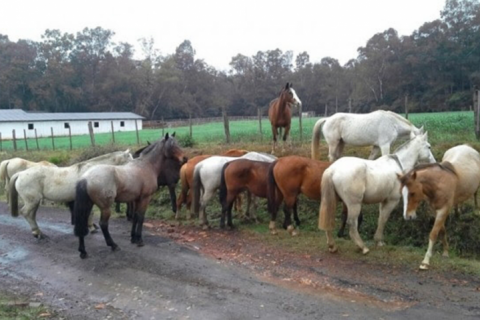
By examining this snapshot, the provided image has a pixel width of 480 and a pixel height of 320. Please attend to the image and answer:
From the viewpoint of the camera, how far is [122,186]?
Answer: 793 cm

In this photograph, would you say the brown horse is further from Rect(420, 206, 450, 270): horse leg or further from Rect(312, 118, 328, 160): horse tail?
Rect(420, 206, 450, 270): horse leg

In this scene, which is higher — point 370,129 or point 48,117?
point 48,117

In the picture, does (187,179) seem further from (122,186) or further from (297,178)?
(297,178)

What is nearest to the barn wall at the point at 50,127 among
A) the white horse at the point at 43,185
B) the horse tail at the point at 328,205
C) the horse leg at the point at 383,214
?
the white horse at the point at 43,185

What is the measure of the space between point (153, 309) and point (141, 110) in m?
63.5

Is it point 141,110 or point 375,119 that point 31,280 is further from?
point 141,110

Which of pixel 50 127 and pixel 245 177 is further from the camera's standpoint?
pixel 50 127

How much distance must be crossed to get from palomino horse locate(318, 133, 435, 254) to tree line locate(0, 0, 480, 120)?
42203 millimetres

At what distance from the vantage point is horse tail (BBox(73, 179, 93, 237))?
7375 millimetres

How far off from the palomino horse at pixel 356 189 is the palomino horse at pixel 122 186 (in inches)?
135

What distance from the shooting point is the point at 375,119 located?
9328 millimetres

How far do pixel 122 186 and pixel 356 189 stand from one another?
418cm

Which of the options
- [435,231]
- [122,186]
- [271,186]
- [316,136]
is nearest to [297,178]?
[271,186]

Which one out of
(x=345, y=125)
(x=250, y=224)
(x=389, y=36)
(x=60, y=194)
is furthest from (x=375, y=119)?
(x=389, y=36)
